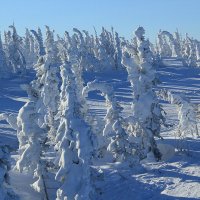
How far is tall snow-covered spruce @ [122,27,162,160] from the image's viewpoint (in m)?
47.4

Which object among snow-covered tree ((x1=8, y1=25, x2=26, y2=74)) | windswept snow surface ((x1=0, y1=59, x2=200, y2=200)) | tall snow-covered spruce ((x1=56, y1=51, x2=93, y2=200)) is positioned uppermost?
snow-covered tree ((x1=8, y1=25, x2=26, y2=74))

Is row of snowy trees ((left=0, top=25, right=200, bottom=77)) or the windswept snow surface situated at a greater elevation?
row of snowy trees ((left=0, top=25, right=200, bottom=77))

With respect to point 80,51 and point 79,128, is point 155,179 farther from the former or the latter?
point 80,51

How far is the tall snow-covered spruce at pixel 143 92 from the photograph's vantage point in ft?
156

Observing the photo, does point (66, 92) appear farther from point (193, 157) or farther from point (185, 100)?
Answer: point (185, 100)

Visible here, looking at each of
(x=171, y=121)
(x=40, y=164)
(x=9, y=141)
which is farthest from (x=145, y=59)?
(x=171, y=121)

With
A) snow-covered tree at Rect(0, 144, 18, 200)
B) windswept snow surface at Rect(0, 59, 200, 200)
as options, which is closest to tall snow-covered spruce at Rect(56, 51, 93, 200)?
windswept snow surface at Rect(0, 59, 200, 200)

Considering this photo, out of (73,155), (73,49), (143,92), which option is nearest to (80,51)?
(73,49)

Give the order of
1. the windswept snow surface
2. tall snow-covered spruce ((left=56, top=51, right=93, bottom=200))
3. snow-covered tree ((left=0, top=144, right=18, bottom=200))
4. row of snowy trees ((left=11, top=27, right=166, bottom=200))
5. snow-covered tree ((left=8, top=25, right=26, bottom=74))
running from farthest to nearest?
snow-covered tree ((left=8, top=25, right=26, bottom=74)), the windswept snow surface, row of snowy trees ((left=11, top=27, right=166, bottom=200)), tall snow-covered spruce ((left=56, top=51, right=93, bottom=200)), snow-covered tree ((left=0, top=144, right=18, bottom=200))

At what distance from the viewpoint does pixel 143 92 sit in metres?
47.8

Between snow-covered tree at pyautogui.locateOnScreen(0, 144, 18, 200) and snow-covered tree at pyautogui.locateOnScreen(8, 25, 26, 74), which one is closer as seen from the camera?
snow-covered tree at pyautogui.locateOnScreen(0, 144, 18, 200)

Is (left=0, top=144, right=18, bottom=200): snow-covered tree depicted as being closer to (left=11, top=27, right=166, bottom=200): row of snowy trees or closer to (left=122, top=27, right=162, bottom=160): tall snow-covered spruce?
(left=11, top=27, right=166, bottom=200): row of snowy trees

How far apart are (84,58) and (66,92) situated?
125m

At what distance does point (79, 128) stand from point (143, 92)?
1976 cm
